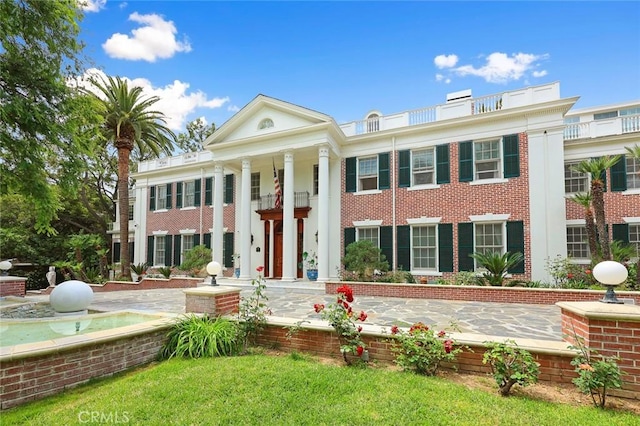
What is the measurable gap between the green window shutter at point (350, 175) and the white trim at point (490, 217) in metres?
5.18

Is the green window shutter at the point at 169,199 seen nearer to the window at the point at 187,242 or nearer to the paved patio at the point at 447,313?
the window at the point at 187,242

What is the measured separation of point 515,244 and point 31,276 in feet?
93.7

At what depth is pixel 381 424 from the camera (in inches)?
114

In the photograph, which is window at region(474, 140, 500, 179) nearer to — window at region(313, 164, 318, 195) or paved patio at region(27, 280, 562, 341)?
paved patio at region(27, 280, 562, 341)

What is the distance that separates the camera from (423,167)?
45.9 feet

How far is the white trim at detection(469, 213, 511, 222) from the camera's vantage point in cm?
1233

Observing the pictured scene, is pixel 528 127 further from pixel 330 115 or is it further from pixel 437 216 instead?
pixel 330 115

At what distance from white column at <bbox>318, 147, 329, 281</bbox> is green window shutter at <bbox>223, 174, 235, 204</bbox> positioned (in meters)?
6.49

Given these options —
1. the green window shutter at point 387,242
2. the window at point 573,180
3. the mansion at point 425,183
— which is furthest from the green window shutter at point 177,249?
the window at point 573,180

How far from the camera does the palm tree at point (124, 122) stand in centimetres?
1712

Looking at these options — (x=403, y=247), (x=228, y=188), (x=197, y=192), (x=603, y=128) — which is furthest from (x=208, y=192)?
(x=603, y=128)

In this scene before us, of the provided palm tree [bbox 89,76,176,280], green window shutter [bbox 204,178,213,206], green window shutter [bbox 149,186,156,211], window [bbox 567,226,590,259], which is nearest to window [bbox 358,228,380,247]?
window [bbox 567,226,590,259]

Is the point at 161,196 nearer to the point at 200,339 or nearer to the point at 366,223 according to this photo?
the point at 366,223

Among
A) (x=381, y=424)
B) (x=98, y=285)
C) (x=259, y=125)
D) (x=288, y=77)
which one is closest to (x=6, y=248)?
(x=98, y=285)
